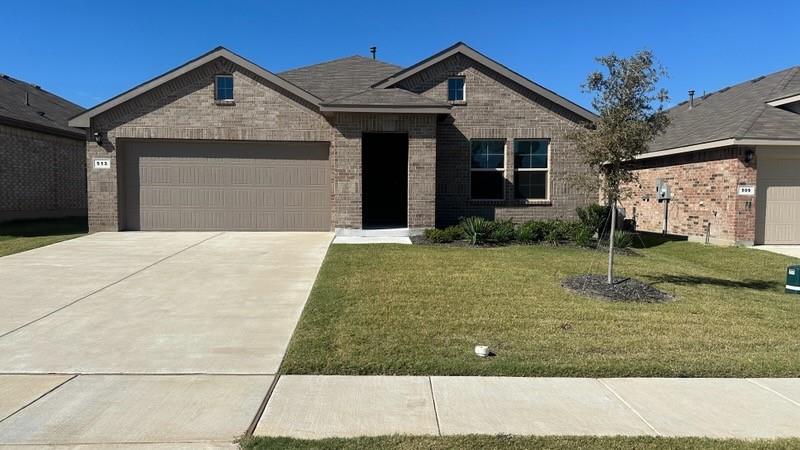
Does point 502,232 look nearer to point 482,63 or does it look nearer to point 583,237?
point 583,237

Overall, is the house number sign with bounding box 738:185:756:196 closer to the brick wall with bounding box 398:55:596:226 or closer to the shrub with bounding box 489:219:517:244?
the brick wall with bounding box 398:55:596:226

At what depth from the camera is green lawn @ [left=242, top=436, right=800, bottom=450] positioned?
11.8 feet

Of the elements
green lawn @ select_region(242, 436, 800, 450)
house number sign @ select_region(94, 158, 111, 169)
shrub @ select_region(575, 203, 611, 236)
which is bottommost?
green lawn @ select_region(242, 436, 800, 450)

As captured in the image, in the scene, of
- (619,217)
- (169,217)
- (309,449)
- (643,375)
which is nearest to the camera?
(309,449)

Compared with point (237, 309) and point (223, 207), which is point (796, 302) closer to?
point (237, 309)

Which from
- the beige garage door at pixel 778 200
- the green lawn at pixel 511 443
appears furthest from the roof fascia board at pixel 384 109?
the green lawn at pixel 511 443

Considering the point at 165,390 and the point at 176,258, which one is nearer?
the point at 165,390

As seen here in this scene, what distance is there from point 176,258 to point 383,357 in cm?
734

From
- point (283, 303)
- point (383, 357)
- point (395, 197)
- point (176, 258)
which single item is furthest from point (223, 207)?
point (383, 357)

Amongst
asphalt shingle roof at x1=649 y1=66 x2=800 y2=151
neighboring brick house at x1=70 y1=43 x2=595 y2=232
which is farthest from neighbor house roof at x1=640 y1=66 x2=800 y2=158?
neighboring brick house at x1=70 y1=43 x2=595 y2=232

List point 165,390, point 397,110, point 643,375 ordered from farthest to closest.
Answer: point 397,110
point 643,375
point 165,390

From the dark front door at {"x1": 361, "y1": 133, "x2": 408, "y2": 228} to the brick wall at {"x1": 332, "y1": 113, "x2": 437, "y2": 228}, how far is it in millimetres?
3481

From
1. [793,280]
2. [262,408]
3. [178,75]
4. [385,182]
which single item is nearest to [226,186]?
[178,75]

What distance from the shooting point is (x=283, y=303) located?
7531mm
